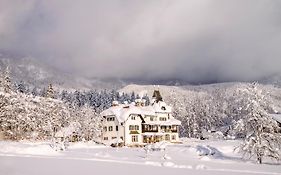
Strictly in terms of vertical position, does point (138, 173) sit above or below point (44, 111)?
below

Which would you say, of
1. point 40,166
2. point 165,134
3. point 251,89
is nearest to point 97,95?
point 165,134

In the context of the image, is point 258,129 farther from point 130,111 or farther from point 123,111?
point 123,111

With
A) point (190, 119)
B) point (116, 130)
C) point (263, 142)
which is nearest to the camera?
point (263, 142)

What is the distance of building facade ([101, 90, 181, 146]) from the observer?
92.7 metres

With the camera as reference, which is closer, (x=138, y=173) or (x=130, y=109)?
(x=138, y=173)

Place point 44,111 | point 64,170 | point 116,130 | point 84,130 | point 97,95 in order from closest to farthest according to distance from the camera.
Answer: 1. point 64,170
2. point 116,130
3. point 44,111
4. point 84,130
5. point 97,95

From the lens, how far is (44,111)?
10094cm

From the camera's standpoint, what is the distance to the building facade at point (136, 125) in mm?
92688

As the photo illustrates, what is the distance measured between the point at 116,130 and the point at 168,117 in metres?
19.7

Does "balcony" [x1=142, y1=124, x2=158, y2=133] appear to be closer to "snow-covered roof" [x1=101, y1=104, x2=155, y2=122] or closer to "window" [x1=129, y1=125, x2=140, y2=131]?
"window" [x1=129, y1=125, x2=140, y2=131]

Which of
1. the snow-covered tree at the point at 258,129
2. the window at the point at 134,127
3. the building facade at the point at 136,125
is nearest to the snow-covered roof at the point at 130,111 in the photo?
the building facade at the point at 136,125

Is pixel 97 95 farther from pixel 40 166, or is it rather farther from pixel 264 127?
pixel 40 166

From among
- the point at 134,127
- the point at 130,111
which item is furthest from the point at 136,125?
the point at 130,111

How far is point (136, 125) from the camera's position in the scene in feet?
313
